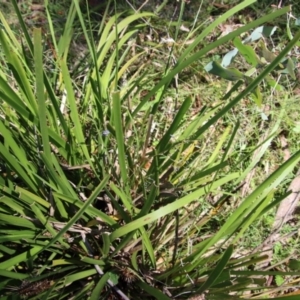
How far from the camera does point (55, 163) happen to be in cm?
119

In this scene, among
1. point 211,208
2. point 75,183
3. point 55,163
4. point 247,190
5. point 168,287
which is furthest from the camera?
point 247,190

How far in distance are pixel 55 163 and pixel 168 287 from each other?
489 millimetres

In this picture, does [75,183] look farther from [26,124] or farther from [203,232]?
[203,232]

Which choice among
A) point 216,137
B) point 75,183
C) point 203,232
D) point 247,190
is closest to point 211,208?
point 203,232

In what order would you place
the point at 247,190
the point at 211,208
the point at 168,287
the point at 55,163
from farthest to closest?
the point at 247,190, the point at 211,208, the point at 168,287, the point at 55,163

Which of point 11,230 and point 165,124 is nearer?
point 11,230

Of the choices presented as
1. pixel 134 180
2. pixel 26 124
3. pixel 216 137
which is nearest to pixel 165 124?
pixel 216 137

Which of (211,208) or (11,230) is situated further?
(211,208)

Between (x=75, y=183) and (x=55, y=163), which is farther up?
(x=55, y=163)

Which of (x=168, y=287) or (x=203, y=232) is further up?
(x=168, y=287)

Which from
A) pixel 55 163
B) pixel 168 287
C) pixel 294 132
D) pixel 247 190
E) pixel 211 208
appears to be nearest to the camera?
pixel 55 163

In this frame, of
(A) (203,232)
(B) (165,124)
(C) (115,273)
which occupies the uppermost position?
(B) (165,124)

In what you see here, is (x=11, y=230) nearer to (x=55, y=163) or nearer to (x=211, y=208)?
(x=55, y=163)

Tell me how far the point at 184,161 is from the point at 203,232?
32 centimetres
